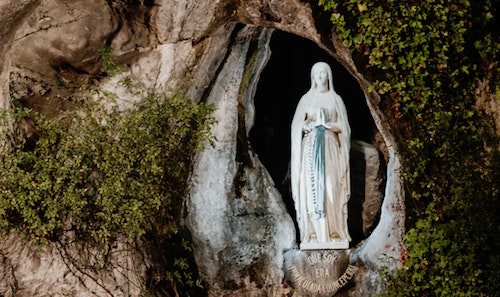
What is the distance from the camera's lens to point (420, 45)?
7027 millimetres

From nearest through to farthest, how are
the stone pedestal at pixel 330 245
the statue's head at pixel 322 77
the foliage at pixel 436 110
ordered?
the foliage at pixel 436 110, the stone pedestal at pixel 330 245, the statue's head at pixel 322 77

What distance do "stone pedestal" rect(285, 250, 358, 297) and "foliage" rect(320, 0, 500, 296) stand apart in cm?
58

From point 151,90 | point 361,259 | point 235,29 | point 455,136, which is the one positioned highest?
point 235,29

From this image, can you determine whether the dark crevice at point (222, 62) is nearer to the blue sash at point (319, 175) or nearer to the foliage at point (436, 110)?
the blue sash at point (319, 175)

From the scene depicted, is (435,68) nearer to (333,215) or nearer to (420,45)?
(420,45)

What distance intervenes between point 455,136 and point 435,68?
596 mm

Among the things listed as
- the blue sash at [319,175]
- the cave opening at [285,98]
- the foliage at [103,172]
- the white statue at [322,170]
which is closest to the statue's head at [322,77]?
the white statue at [322,170]

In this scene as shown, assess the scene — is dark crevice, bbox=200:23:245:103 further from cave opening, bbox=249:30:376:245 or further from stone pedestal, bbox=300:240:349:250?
stone pedestal, bbox=300:240:349:250

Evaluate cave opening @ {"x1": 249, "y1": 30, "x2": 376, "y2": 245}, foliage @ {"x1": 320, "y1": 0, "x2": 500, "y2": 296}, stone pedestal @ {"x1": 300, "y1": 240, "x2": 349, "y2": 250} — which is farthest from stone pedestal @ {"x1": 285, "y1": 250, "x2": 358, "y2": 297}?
cave opening @ {"x1": 249, "y1": 30, "x2": 376, "y2": 245}

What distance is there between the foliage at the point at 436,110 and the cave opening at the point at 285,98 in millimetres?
2129

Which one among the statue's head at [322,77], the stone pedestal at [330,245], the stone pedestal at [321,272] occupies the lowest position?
the stone pedestal at [321,272]

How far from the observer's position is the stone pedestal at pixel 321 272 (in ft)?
24.9

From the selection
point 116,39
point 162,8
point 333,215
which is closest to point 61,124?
point 116,39

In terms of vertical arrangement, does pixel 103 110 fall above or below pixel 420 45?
below
